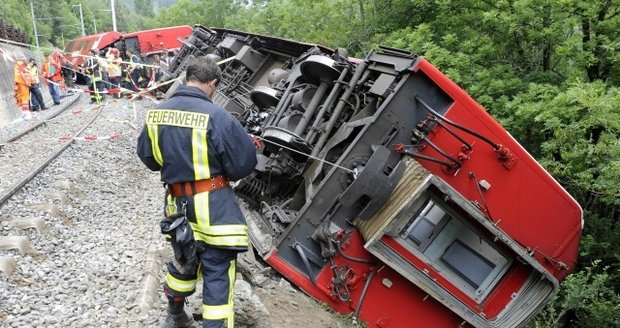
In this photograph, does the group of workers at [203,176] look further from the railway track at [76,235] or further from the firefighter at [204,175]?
the railway track at [76,235]

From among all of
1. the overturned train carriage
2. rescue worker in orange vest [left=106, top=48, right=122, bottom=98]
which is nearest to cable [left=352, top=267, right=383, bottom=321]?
the overturned train carriage

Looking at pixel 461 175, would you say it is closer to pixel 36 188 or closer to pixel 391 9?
pixel 36 188

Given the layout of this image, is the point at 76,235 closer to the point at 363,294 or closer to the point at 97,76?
the point at 363,294

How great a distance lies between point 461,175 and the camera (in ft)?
13.3

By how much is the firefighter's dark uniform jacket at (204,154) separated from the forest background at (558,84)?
2838 mm

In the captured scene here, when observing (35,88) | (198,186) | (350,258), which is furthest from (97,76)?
(198,186)

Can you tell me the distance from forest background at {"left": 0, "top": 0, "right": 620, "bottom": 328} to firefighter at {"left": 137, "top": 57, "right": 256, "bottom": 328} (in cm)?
284

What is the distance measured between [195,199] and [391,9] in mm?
8861

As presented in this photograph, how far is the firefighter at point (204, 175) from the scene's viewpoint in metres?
2.61

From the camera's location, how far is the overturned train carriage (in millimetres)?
3932

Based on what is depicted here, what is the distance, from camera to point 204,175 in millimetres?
2629

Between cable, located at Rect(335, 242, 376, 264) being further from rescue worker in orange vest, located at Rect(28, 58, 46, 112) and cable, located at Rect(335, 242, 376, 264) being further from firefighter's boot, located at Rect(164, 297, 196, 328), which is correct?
rescue worker in orange vest, located at Rect(28, 58, 46, 112)

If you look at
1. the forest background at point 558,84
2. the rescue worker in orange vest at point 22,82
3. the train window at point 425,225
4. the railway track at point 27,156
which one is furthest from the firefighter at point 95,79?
the train window at point 425,225

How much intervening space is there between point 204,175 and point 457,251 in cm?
254
